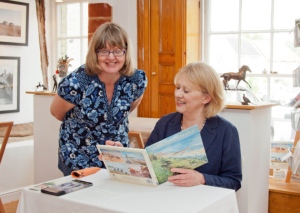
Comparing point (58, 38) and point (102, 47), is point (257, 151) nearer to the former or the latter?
point (102, 47)

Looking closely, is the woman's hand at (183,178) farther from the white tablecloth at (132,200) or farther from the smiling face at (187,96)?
the smiling face at (187,96)

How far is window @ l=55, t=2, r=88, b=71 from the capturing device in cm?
547

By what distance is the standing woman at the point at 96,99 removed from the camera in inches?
82.6

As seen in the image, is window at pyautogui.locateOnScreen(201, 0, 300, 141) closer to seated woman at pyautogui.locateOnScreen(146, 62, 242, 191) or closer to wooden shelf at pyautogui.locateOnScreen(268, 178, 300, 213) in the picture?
wooden shelf at pyautogui.locateOnScreen(268, 178, 300, 213)

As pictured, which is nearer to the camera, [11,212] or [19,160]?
[11,212]

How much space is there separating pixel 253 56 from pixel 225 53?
1.01ft

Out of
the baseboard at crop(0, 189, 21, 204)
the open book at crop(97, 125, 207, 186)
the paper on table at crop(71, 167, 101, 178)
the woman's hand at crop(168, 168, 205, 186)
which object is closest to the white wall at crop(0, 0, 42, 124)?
the baseboard at crop(0, 189, 21, 204)

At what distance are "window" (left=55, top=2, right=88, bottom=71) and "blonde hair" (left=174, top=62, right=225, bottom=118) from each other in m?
3.63

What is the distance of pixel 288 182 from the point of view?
3648 millimetres

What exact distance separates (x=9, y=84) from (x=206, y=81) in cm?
350

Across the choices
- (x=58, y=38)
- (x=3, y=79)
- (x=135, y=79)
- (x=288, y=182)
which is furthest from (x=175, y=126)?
(x=58, y=38)

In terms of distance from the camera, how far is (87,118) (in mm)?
2139

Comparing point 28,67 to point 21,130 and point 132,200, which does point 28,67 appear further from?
point 132,200

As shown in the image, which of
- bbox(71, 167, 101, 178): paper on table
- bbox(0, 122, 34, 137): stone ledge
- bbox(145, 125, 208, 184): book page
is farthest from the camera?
bbox(0, 122, 34, 137): stone ledge
